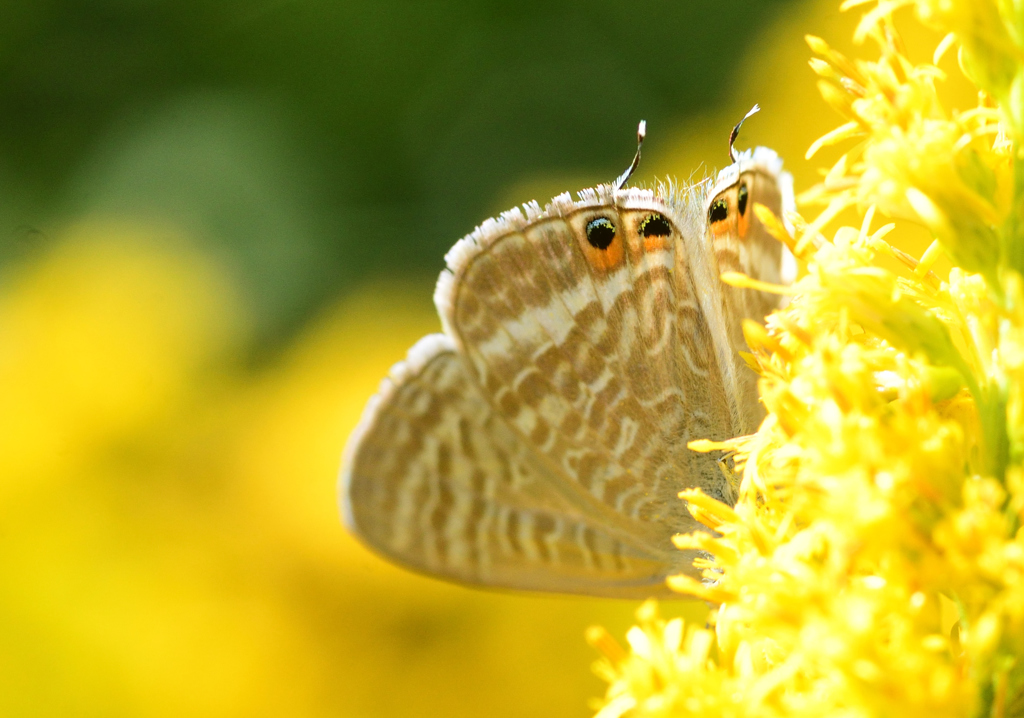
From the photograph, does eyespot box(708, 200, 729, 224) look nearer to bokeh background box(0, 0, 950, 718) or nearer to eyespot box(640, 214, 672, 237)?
eyespot box(640, 214, 672, 237)

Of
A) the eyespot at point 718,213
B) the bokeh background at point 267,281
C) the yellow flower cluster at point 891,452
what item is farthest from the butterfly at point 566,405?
the bokeh background at point 267,281

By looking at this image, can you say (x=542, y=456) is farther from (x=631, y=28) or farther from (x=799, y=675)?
(x=631, y=28)

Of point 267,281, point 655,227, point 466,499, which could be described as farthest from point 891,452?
point 267,281

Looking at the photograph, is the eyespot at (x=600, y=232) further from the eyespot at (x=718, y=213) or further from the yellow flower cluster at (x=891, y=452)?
the yellow flower cluster at (x=891, y=452)

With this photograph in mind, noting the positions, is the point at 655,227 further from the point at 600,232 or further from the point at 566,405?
the point at 566,405

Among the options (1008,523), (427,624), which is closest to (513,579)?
(1008,523)

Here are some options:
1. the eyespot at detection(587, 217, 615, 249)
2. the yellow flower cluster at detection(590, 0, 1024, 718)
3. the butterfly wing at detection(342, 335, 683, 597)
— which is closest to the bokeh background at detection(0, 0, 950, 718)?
the butterfly wing at detection(342, 335, 683, 597)
